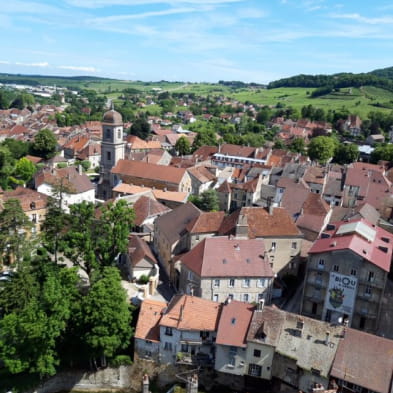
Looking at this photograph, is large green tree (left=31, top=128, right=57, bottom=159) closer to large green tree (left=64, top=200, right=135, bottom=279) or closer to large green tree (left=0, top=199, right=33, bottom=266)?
large green tree (left=0, top=199, right=33, bottom=266)

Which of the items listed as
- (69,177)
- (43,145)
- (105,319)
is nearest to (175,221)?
(105,319)

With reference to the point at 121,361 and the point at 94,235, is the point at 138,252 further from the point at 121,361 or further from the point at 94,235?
the point at 121,361

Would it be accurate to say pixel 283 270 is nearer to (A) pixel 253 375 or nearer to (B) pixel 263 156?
(A) pixel 253 375

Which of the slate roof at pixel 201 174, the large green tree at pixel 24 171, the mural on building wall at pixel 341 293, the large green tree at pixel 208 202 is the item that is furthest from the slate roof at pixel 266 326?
the large green tree at pixel 24 171

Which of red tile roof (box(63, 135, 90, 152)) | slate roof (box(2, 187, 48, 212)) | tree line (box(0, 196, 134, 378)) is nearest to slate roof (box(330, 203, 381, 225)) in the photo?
tree line (box(0, 196, 134, 378))

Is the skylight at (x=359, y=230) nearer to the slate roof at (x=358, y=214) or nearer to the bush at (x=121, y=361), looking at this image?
the slate roof at (x=358, y=214)
